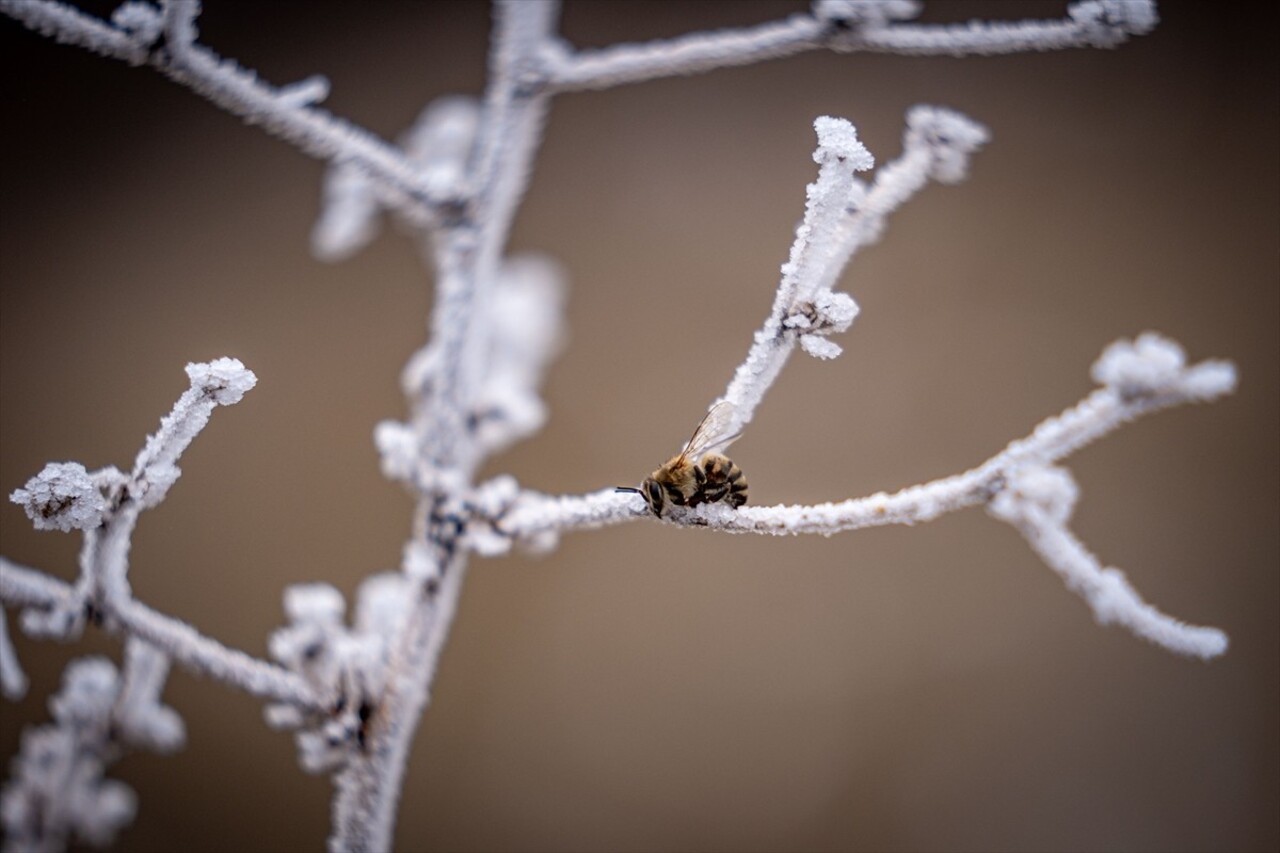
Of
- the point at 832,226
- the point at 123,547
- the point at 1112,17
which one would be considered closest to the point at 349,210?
the point at 123,547

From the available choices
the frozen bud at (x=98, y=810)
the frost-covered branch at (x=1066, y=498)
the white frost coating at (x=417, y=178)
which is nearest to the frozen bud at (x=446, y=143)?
the white frost coating at (x=417, y=178)

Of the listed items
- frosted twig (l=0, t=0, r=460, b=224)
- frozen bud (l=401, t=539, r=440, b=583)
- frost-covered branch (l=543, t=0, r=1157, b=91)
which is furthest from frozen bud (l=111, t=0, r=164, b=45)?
frozen bud (l=401, t=539, r=440, b=583)

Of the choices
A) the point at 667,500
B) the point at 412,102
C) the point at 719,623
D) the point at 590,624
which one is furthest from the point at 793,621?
the point at 412,102

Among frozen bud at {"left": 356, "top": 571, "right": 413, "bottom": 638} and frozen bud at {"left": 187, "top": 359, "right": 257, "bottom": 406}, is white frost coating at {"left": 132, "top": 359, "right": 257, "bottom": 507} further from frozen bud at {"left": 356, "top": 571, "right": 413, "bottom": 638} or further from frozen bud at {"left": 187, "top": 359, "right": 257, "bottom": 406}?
frozen bud at {"left": 356, "top": 571, "right": 413, "bottom": 638}

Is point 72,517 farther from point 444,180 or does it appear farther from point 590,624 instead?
point 590,624

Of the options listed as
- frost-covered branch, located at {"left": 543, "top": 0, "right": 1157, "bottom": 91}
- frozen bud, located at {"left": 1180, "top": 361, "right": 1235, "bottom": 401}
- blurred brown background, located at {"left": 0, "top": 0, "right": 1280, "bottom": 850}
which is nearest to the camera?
frozen bud, located at {"left": 1180, "top": 361, "right": 1235, "bottom": 401}

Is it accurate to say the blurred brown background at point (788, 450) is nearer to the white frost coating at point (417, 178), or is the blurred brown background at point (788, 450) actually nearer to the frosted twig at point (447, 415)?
the white frost coating at point (417, 178)

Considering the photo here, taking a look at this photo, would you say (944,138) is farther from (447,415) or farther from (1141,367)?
(447,415)
